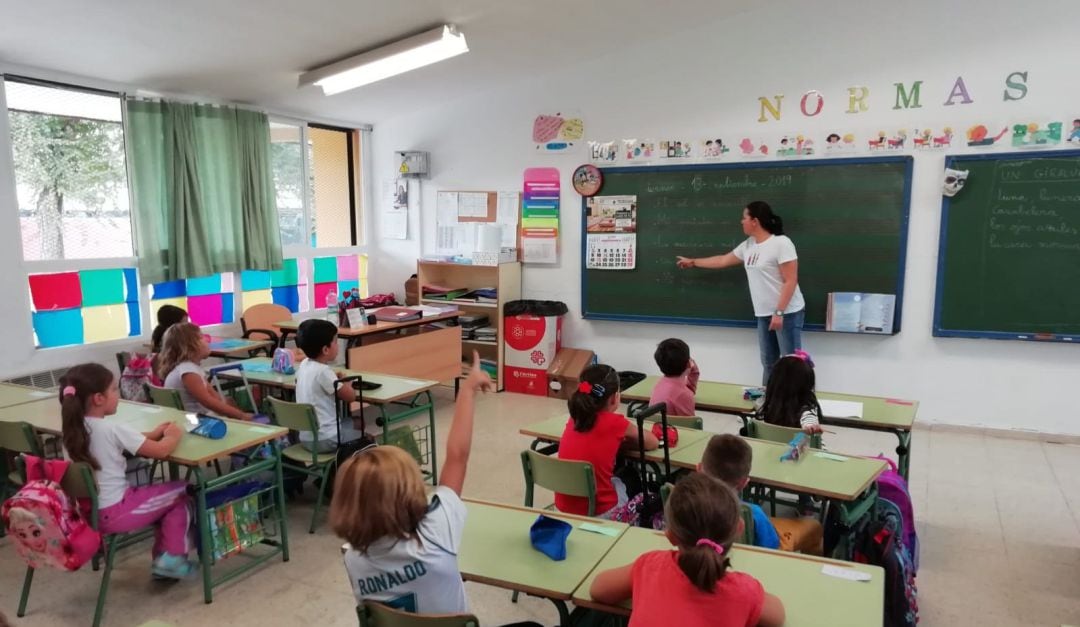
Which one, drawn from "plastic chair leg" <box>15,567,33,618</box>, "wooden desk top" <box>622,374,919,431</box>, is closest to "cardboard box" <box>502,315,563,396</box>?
"wooden desk top" <box>622,374,919,431</box>

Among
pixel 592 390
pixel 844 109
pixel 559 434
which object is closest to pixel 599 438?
pixel 592 390

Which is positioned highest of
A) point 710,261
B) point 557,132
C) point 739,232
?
point 557,132

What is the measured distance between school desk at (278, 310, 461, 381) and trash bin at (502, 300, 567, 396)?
45 cm

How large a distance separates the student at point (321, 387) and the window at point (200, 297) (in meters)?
2.10

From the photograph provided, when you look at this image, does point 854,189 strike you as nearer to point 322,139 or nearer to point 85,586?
point 322,139

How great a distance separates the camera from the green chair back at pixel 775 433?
300 cm

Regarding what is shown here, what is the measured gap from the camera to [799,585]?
1.72 m

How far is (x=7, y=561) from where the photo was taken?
126 inches

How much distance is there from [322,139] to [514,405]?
316 cm

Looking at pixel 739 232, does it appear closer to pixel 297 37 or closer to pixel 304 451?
pixel 297 37

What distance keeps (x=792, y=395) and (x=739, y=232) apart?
107 inches

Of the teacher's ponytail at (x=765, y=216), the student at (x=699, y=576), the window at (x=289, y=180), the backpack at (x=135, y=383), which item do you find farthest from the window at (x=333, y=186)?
the student at (x=699, y=576)

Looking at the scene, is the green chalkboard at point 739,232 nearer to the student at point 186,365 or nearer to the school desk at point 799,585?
the student at point 186,365

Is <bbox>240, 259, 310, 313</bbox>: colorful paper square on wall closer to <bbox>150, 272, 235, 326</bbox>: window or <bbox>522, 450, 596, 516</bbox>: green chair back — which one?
<bbox>150, 272, 235, 326</bbox>: window
